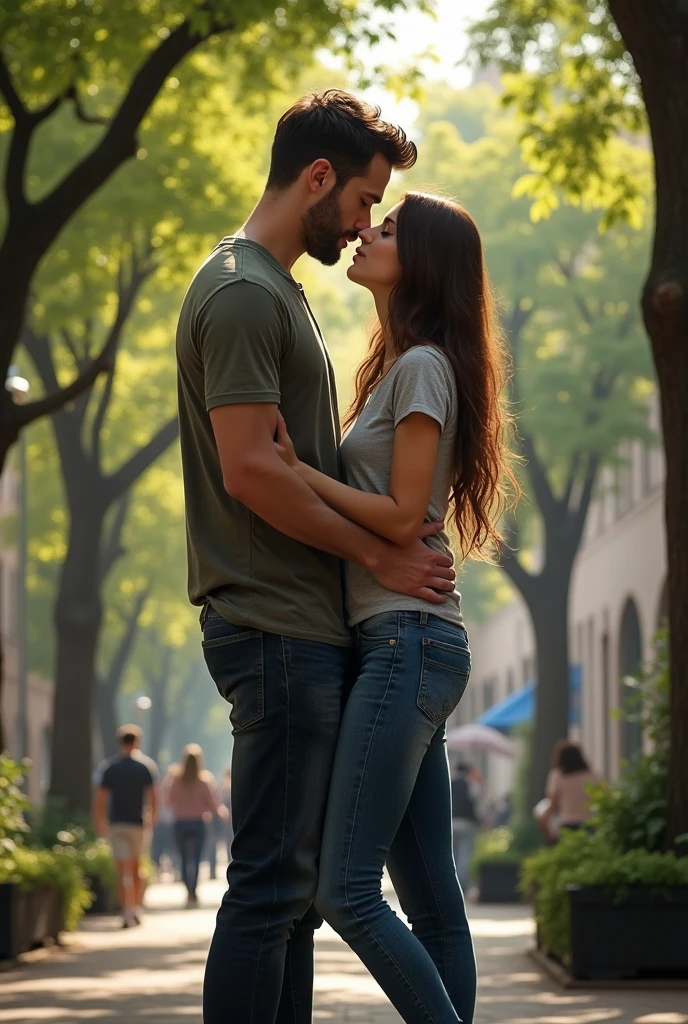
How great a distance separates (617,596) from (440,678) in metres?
30.8

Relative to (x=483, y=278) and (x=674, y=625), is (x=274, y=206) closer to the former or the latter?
(x=483, y=278)

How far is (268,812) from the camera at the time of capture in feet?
14.5

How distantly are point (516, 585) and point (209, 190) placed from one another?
979 cm

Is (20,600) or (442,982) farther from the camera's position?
(20,600)

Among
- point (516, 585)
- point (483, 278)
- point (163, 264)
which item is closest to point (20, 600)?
point (516, 585)

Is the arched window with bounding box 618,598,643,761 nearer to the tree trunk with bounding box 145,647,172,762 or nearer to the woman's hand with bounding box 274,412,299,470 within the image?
the tree trunk with bounding box 145,647,172,762

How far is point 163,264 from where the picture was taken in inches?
811

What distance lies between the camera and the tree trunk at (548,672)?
27.1 m

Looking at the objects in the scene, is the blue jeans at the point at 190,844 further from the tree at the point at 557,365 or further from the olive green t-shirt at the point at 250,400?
the olive green t-shirt at the point at 250,400

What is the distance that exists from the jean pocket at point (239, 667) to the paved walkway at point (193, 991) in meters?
4.00

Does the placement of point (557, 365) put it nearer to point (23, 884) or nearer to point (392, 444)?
point (23, 884)

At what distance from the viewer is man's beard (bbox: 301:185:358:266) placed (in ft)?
15.5

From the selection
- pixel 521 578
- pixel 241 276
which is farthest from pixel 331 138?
pixel 521 578

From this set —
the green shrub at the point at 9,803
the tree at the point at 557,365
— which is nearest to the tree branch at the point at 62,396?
the green shrub at the point at 9,803
